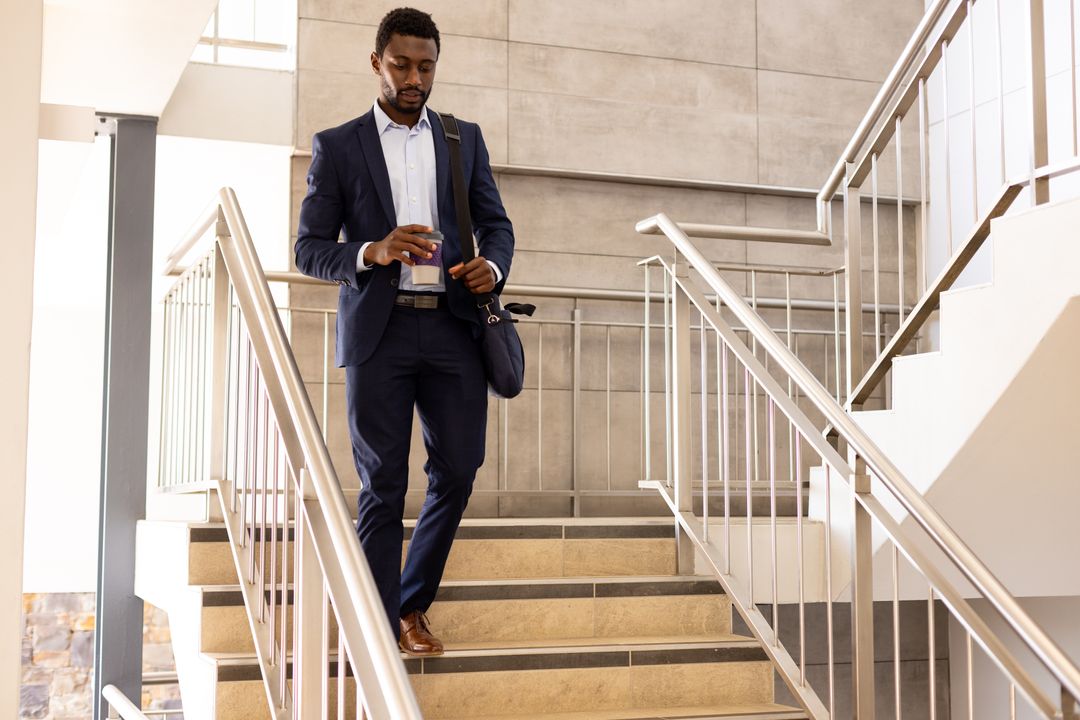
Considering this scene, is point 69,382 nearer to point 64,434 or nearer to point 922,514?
point 64,434

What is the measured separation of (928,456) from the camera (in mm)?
3426

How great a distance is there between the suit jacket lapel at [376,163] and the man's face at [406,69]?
0.09 meters

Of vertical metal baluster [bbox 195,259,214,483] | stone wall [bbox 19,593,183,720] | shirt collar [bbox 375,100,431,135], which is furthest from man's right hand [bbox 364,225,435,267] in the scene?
stone wall [bbox 19,593,183,720]

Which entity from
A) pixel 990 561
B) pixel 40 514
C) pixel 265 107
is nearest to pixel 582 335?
pixel 265 107

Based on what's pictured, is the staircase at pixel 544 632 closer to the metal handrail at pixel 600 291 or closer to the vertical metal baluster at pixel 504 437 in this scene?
the metal handrail at pixel 600 291

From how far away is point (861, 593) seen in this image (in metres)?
2.92

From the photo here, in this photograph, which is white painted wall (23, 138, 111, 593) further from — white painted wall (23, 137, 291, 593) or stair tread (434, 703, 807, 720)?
stair tread (434, 703, 807, 720)

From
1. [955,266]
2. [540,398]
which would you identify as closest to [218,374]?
[540,398]

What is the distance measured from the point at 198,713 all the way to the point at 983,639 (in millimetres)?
1920

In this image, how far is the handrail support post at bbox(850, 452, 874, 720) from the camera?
2834mm

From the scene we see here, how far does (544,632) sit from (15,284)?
1782 mm

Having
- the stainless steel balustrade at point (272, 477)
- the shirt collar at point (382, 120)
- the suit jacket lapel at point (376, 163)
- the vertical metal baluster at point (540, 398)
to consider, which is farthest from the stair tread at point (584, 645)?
the vertical metal baluster at point (540, 398)

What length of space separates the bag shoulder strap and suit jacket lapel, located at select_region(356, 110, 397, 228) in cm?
16

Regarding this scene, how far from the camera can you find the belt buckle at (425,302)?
108 inches
